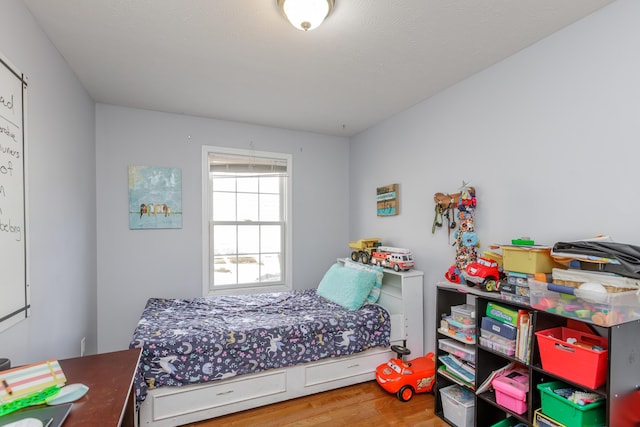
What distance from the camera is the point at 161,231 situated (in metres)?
3.31

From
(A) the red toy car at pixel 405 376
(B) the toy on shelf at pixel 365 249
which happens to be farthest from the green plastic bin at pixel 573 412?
(B) the toy on shelf at pixel 365 249

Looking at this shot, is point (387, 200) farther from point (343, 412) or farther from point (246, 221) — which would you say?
point (343, 412)

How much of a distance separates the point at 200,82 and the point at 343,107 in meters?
1.31

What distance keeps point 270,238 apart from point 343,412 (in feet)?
6.70

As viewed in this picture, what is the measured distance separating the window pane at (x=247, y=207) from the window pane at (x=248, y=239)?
104 millimetres

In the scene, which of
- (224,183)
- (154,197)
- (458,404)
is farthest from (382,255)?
(154,197)

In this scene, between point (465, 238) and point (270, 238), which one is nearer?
point (465, 238)

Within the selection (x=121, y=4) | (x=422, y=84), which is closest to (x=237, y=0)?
(x=121, y=4)

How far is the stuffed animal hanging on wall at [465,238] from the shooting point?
7.59ft

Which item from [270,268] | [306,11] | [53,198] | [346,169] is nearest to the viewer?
[306,11]

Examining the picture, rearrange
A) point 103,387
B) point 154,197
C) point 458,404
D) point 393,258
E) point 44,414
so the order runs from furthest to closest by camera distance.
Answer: point 154,197 < point 393,258 < point 458,404 < point 103,387 < point 44,414

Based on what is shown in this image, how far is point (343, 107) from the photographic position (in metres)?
3.15

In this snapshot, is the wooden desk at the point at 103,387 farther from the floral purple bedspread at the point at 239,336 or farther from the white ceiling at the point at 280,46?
the white ceiling at the point at 280,46

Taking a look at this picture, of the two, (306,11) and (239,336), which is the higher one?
(306,11)
